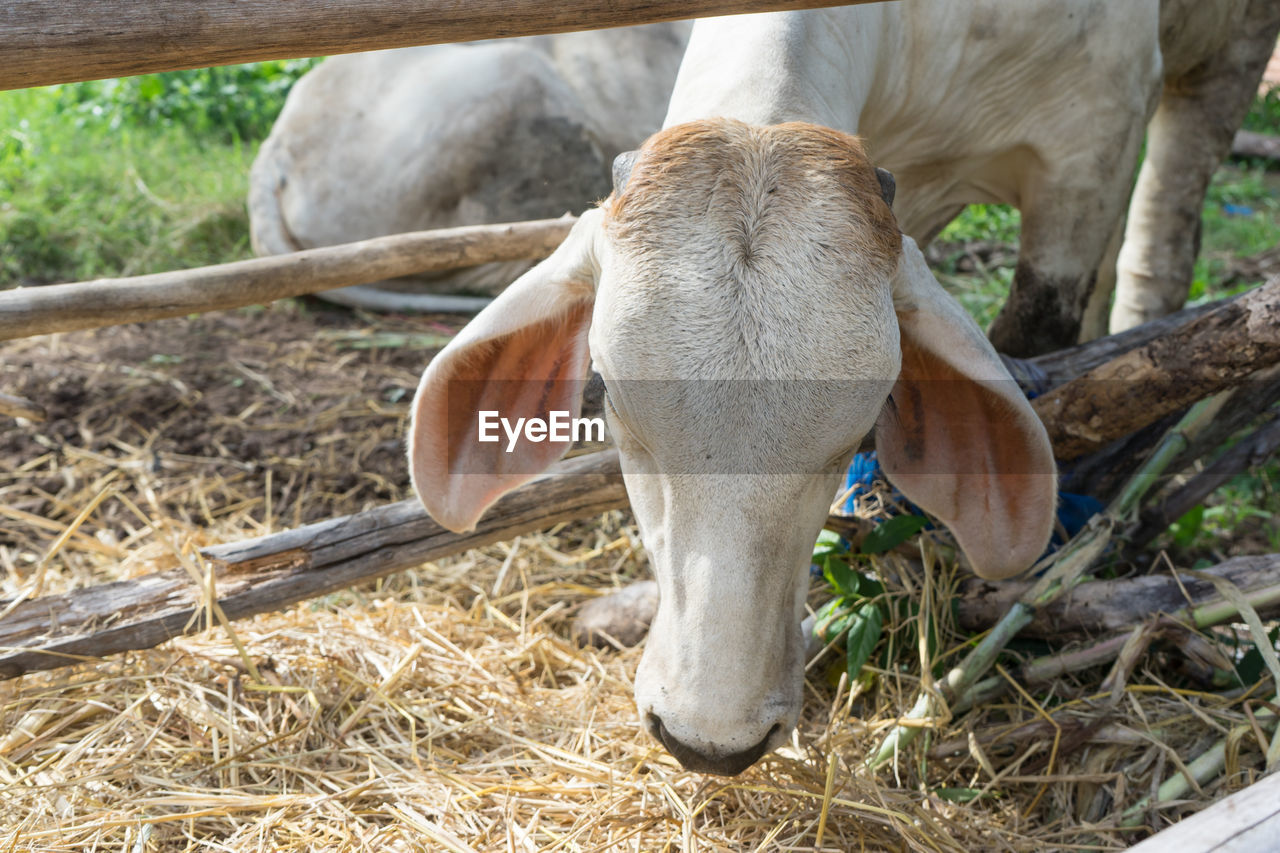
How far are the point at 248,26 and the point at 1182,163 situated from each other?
4149 mm

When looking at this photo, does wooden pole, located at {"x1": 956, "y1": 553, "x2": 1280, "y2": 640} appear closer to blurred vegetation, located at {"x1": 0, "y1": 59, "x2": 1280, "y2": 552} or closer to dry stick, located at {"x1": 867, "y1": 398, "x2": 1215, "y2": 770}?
dry stick, located at {"x1": 867, "y1": 398, "x2": 1215, "y2": 770}

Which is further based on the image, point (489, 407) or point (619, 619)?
point (619, 619)

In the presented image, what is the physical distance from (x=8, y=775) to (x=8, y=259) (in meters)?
3.98

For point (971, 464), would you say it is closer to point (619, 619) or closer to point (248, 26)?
point (619, 619)

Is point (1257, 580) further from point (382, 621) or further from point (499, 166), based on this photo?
point (499, 166)

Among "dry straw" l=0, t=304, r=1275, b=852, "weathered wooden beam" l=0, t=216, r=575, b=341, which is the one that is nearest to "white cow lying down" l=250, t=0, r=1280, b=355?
"weathered wooden beam" l=0, t=216, r=575, b=341

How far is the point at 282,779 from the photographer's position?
2477 mm

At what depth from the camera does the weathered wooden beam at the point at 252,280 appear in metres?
2.67

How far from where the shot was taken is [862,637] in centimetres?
267

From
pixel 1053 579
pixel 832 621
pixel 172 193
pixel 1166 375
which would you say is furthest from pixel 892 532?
pixel 172 193

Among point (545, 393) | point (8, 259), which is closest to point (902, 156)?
point (545, 393)

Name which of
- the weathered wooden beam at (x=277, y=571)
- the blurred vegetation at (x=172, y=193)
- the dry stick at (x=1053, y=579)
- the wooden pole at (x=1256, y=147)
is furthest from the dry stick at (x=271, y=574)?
the wooden pole at (x=1256, y=147)

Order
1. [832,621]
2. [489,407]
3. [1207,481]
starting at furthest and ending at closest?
[1207,481], [832,621], [489,407]

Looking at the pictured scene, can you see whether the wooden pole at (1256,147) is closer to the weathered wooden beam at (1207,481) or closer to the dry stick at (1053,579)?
the weathered wooden beam at (1207,481)
